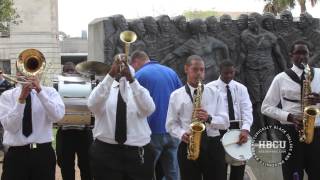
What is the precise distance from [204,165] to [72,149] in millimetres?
2285

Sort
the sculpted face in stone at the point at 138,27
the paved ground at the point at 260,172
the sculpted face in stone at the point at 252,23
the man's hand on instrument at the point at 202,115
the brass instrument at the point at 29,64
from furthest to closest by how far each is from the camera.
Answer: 1. the sculpted face in stone at the point at 252,23
2. the sculpted face in stone at the point at 138,27
3. the paved ground at the point at 260,172
4. the man's hand on instrument at the point at 202,115
5. the brass instrument at the point at 29,64

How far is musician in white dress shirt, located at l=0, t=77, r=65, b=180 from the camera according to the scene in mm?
6324

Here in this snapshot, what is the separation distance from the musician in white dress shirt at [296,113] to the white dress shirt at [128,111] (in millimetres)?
1787

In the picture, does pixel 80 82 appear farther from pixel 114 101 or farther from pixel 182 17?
pixel 182 17

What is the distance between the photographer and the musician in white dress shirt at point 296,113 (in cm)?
700

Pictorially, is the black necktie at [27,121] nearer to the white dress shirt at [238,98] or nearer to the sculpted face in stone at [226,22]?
the white dress shirt at [238,98]

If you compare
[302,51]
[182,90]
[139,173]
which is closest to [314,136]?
[302,51]

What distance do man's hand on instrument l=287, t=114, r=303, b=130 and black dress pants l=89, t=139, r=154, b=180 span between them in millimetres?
1834

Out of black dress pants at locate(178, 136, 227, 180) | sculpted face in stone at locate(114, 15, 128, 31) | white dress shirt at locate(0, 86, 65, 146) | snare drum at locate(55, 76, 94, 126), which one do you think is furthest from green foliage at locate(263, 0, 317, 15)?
white dress shirt at locate(0, 86, 65, 146)

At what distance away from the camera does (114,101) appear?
20.7 feet

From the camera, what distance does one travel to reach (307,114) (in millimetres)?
6820

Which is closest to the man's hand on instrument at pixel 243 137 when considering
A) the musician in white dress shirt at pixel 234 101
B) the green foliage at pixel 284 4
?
the musician in white dress shirt at pixel 234 101

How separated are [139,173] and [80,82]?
201 cm

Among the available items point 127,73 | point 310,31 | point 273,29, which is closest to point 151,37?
point 273,29
